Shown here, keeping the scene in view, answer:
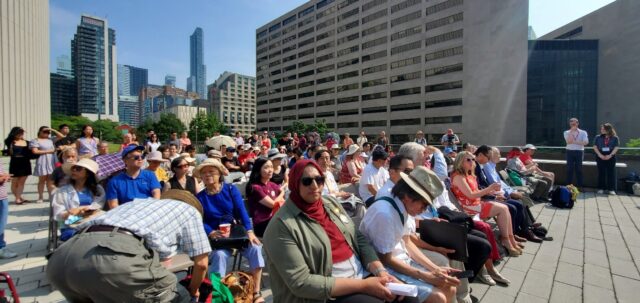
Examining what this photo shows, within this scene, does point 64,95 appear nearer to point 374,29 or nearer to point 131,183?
point 374,29

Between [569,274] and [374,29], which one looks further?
[374,29]

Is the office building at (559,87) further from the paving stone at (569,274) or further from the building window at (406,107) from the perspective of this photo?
the paving stone at (569,274)

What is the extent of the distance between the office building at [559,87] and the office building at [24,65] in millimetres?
59597

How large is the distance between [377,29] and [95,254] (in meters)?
69.3

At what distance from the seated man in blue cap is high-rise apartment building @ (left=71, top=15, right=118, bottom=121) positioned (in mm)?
134313

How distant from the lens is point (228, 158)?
7.98 m

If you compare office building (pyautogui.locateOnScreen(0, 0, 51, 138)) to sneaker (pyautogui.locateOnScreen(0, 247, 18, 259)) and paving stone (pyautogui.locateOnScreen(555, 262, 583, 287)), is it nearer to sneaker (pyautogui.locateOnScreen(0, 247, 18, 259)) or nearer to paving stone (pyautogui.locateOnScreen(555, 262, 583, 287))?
sneaker (pyautogui.locateOnScreen(0, 247, 18, 259))

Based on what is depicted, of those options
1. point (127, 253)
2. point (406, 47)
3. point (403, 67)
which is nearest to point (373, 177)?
point (127, 253)

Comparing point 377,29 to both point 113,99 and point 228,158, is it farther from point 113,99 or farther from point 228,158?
point 113,99

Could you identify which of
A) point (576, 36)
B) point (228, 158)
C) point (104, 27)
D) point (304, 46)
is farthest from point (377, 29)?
point (104, 27)

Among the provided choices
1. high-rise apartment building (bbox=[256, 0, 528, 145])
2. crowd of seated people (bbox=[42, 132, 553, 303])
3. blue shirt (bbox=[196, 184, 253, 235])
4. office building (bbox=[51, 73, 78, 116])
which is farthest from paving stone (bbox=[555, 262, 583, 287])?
office building (bbox=[51, 73, 78, 116])

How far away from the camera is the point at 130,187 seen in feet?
12.8

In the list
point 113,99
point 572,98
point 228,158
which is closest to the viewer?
point 228,158

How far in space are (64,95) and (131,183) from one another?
146 meters
